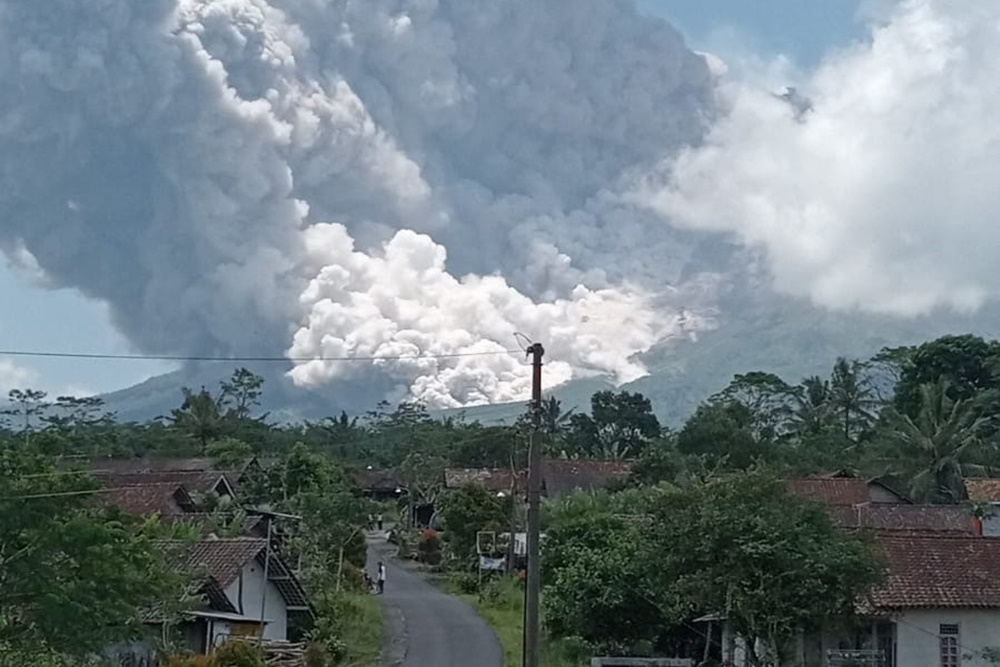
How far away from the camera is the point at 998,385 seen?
8350 cm

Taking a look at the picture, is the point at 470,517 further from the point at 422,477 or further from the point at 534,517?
the point at 534,517

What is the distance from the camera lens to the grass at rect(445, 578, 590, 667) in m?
34.8

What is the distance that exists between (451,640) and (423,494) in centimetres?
4210

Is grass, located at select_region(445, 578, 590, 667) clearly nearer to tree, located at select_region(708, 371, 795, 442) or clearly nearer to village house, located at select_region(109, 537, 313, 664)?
village house, located at select_region(109, 537, 313, 664)

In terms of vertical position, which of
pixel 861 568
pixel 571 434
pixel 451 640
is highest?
pixel 571 434

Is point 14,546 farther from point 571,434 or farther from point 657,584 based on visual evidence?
point 571,434

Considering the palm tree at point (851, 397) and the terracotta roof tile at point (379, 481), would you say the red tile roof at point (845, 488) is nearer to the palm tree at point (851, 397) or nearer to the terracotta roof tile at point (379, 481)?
the palm tree at point (851, 397)

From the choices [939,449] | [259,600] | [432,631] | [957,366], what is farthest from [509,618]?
[957,366]

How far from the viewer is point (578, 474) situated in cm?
7250

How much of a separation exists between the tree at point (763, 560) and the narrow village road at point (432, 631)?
9502 mm

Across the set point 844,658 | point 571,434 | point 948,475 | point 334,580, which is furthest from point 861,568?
point 571,434

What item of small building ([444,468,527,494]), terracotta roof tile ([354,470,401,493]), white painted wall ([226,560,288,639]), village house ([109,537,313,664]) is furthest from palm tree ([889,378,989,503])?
terracotta roof tile ([354,470,401,493])

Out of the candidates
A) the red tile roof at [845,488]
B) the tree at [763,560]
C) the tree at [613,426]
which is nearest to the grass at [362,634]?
the tree at [763,560]

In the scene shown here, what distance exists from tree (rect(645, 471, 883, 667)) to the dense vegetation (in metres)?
0.05
